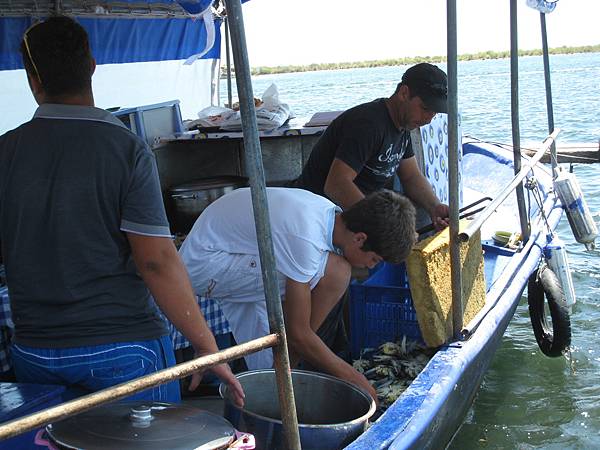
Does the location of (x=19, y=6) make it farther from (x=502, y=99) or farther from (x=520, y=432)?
(x=502, y=99)

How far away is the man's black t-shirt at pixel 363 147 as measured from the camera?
4.11 metres

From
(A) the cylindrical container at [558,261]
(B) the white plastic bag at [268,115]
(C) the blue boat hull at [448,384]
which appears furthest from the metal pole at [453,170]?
(B) the white plastic bag at [268,115]

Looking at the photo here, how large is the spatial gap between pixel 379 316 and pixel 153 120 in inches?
104

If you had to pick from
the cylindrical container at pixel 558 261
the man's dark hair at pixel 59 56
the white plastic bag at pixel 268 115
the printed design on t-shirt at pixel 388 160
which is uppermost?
the man's dark hair at pixel 59 56

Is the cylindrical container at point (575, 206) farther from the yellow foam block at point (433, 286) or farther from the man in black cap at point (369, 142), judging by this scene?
the yellow foam block at point (433, 286)

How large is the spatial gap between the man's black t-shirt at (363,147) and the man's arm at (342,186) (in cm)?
4

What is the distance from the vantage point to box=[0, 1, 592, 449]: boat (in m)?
2.76

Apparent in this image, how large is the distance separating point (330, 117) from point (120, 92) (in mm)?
3301

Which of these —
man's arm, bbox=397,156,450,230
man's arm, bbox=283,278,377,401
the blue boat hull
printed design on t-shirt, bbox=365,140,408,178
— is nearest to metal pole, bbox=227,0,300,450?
the blue boat hull

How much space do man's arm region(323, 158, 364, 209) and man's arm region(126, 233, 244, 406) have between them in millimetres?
1929

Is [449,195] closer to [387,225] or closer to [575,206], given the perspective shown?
[387,225]

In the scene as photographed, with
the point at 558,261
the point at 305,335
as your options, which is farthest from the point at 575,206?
the point at 305,335

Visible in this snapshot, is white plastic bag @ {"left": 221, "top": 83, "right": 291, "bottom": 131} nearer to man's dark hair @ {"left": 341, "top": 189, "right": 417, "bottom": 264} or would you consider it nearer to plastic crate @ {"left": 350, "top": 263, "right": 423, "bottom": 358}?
plastic crate @ {"left": 350, "top": 263, "right": 423, "bottom": 358}

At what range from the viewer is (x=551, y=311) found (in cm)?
522
